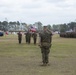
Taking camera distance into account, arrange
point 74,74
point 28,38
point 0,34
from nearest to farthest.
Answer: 1. point 74,74
2. point 28,38
3. point 0,34

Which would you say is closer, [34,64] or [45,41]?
[45,41]

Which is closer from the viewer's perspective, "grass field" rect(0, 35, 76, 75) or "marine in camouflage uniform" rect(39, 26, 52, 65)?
"grass field" rect(0, 35, 76, 75)

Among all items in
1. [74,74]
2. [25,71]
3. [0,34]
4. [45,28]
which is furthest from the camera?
[0,34]

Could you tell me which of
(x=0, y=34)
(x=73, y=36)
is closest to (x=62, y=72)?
(x=73, y=36)

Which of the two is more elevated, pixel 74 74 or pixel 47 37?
pixel 47 37

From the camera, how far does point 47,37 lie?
62.4 feet

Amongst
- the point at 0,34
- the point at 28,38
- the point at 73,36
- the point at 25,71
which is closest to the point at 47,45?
the point at 25,71

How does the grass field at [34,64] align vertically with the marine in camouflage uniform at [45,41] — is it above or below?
below

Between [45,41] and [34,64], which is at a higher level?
[45,41]

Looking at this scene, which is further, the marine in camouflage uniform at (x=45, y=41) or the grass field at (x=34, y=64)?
the marine in camouflage uniform at (x=45, y=41)

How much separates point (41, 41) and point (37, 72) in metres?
3.42

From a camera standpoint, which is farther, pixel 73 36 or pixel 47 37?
pixel 73 36

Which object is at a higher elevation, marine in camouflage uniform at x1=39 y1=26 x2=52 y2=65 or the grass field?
marine in camouflage uniform at x1=39 y1=26 x2=52 y2=65

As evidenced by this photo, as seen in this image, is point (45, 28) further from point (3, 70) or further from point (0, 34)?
point (0, 34)
